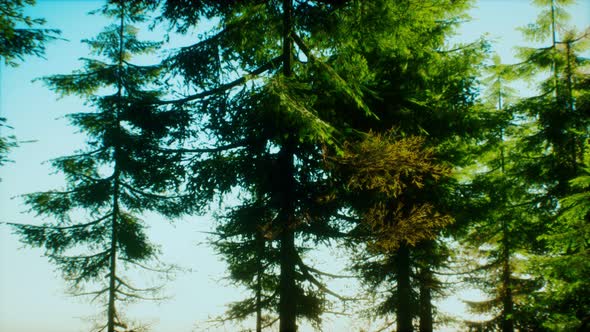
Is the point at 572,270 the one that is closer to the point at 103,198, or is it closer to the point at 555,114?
the point at 555,114

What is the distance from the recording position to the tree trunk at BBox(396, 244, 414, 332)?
9.09 m

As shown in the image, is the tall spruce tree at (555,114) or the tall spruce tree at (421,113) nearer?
the tall spruce tree at (421,113)

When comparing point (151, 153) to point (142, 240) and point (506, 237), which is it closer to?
point (142, 240)

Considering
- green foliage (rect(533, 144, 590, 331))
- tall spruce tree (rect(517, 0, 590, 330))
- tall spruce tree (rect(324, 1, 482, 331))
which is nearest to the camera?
green foliage (rect(533, 144, 590, 331))

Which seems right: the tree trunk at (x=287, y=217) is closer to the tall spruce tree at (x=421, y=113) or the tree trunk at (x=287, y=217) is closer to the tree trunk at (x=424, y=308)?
the tall spruce tree at (x=421, y=113)

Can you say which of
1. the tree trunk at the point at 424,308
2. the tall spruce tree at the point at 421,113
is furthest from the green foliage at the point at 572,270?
the tree trunk at the point at 424,308

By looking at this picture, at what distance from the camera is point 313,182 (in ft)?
26.0

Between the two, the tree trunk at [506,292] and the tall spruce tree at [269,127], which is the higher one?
the tall spruce tree at [269,127]

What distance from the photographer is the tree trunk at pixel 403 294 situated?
909cm

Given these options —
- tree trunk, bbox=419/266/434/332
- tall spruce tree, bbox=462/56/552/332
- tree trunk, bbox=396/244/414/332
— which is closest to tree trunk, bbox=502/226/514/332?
tall spruce tree, bbox=462/56/552/332

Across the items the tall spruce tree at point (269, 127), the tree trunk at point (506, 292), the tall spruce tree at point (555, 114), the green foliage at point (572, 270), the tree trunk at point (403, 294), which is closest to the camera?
the green foliage at point (572, 270)

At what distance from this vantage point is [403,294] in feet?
30.4

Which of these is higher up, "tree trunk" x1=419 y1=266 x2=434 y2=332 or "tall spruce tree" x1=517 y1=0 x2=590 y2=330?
"tall spruce tree" x1=517 y1=0 x2=590 y2=330

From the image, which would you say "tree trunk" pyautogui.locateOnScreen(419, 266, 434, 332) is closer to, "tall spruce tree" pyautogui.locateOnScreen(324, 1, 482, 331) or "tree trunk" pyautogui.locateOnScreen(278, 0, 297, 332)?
"tall spruce tree" pyautogui.locateOnScreen(324, 1, 482, 331)
